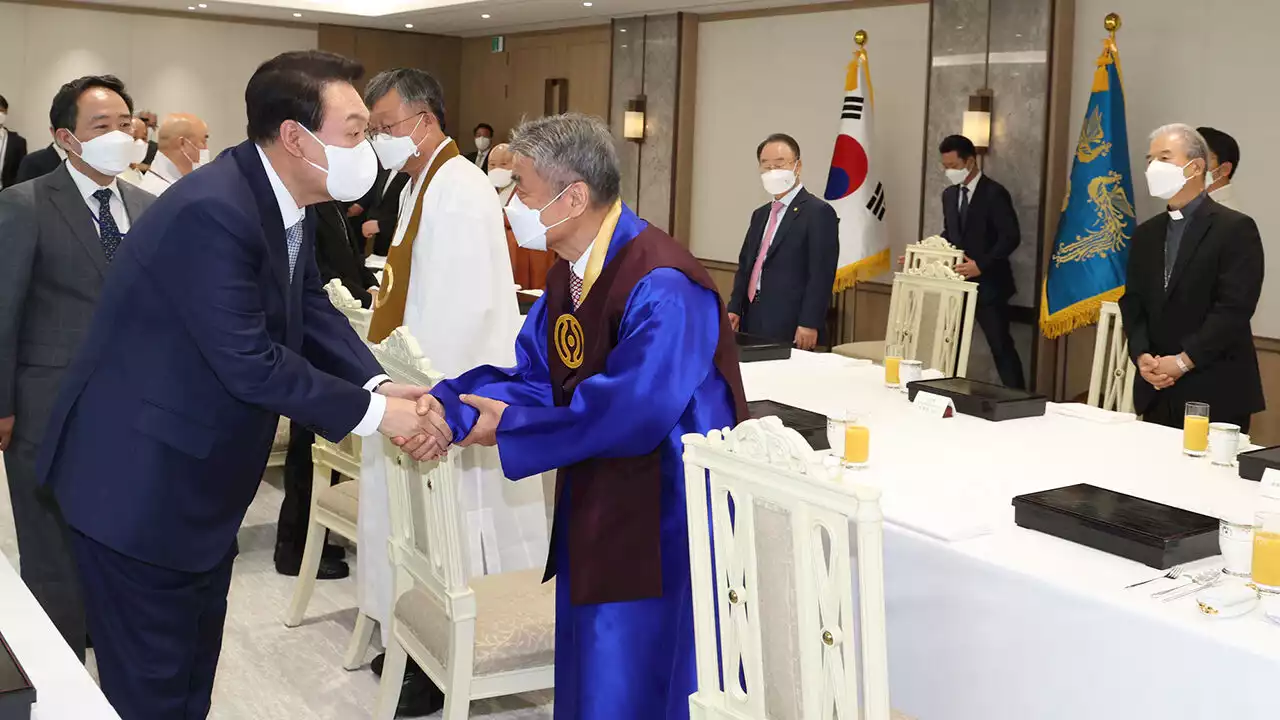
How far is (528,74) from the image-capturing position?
41.3 feet

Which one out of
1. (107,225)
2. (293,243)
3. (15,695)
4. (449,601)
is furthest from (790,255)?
(15,695)

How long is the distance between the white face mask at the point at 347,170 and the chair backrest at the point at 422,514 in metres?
0.50

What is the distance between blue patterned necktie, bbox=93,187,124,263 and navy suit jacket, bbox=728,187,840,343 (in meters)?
3.01

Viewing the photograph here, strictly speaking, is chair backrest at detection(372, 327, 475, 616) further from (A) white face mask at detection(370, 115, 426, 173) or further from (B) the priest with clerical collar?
(A) white face mask at detection(370, 115, 426, 173)

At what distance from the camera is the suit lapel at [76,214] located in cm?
321

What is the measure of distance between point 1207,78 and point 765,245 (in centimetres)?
267

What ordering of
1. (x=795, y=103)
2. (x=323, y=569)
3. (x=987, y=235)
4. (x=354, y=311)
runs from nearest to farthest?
1. (x=354, y=311)
2. (x=323, y=569)
3. (x=987, y=235)
4. (x=795, y=103)

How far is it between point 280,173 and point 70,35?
1083cm

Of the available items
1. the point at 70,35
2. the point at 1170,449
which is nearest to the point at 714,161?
the point at 70,35

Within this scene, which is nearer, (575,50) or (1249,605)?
(1249,605)

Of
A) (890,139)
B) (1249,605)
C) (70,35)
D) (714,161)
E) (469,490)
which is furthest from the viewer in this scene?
(70,35)

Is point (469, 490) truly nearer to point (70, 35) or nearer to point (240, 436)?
point (240, 436)

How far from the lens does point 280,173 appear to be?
2.37 metres

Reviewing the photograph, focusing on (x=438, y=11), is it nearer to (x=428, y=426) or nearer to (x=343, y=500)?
(x=343, y=500)
